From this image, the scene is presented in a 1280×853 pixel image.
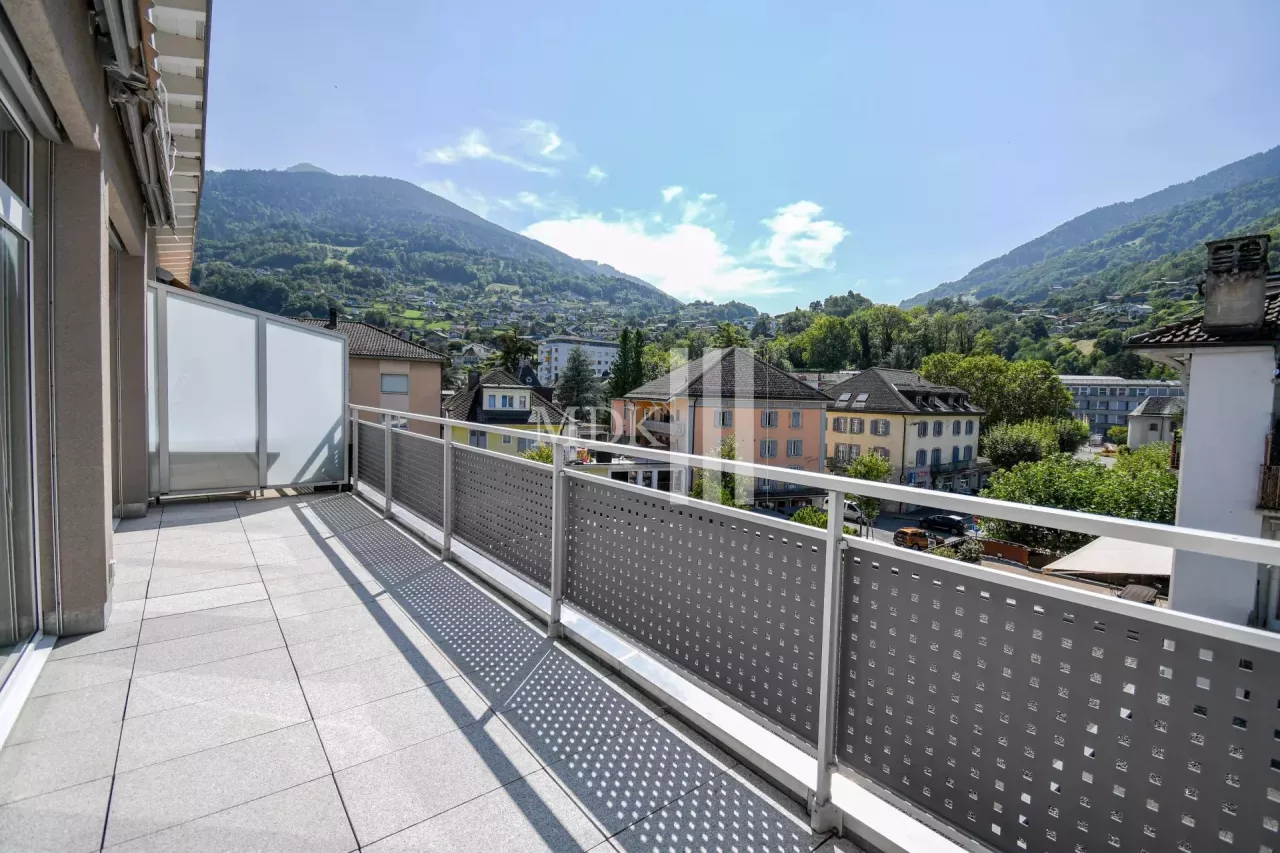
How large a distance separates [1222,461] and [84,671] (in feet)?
47.4

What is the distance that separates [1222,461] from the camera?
10023 millimetres

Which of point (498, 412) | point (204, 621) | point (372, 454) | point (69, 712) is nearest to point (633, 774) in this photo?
point (69, 712)

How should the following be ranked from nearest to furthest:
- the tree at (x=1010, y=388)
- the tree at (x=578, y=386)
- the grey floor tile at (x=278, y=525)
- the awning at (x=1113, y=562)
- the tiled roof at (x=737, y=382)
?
the grey floor tile at (x=278, y=525) → the awning at (x=1113, y=562) → the tiled roof at (x=737, y=382) → the tree at (x=1010, y=388) → the tree at (x=578, y=386)

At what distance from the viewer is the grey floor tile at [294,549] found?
4125mm

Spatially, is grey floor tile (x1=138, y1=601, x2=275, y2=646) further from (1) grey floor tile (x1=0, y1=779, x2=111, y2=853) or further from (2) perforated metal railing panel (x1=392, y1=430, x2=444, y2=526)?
(2) perforated metal railing panel (x1=392, y1=430, x2=444, y2=526)

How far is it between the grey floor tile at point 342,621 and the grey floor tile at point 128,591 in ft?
3.41

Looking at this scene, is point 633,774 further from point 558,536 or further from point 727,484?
point 727,484

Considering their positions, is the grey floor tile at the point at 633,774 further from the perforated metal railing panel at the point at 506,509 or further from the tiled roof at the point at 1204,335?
the tiled roof at the point at 1204,335

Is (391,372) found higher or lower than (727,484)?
higher

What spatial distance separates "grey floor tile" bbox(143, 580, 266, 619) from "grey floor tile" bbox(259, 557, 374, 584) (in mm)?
238

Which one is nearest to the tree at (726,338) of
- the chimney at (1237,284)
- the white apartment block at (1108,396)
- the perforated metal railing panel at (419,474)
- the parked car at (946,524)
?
the parked car at (946,524)

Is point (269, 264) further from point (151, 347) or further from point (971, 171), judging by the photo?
point (971, 171)

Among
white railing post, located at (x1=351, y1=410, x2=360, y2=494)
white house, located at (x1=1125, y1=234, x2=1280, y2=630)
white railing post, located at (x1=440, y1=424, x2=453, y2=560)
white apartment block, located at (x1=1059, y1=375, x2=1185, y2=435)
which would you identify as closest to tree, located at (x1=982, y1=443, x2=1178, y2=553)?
white house, located at (x1=1125, y1=234, x2=1280, y2=630)

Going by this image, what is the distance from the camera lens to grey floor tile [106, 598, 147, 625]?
2.98 m
